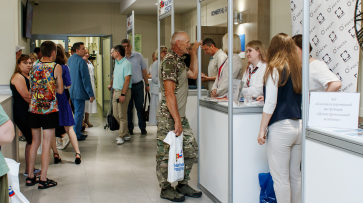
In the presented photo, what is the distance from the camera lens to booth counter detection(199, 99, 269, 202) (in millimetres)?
2895

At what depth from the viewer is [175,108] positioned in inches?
124

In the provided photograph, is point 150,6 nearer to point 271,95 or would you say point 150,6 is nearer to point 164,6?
point 164,6

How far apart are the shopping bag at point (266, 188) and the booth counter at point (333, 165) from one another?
76 cm

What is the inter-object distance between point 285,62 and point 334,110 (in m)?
0.60

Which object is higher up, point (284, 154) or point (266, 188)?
point (284, 154)

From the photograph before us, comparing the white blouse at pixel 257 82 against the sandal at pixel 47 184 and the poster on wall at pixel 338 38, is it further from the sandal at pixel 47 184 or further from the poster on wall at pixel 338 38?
the sandal at pixel 47 184

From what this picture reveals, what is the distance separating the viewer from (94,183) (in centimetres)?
397

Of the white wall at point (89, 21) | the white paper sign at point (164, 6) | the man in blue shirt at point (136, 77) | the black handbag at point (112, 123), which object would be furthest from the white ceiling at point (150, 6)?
the white paper sign at point (164, 6)

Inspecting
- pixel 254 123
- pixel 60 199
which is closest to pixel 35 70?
pixel 60 199

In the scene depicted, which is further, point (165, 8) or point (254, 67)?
point (165, 8)

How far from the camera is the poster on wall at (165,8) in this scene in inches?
173

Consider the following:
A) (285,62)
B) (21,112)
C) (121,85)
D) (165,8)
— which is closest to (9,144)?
(21,112)

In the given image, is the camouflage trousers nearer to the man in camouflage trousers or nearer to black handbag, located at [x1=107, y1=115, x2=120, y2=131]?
the man in camouflage trousers

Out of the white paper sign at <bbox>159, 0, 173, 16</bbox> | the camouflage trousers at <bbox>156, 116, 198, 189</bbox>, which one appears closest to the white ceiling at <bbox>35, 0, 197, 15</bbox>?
the white paper sign at <bbox>159, 0, 173, 16</bbox>
